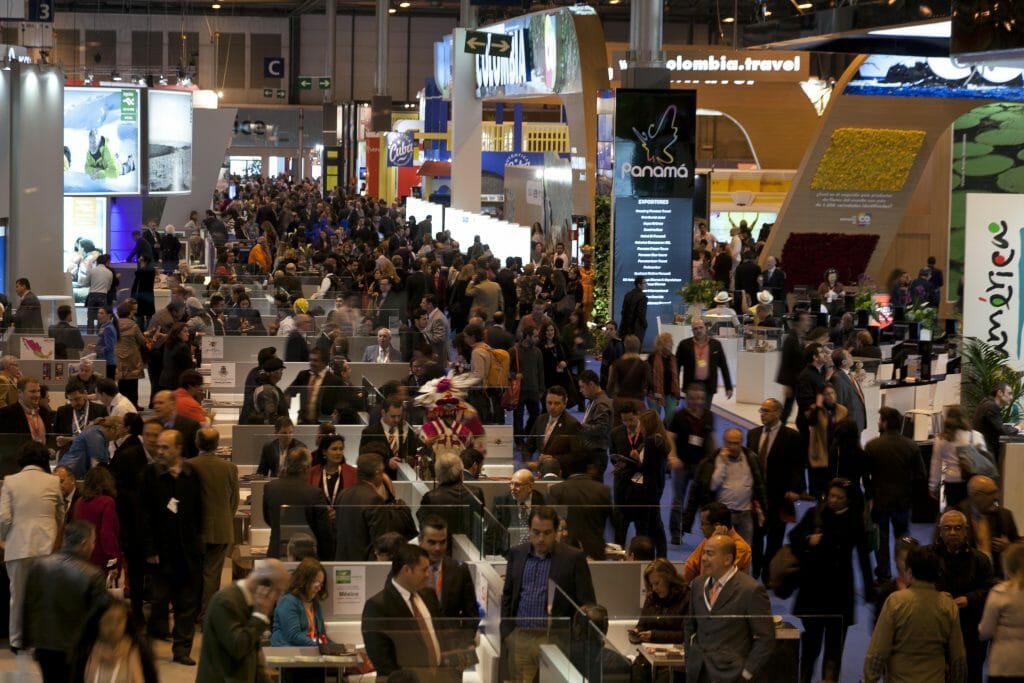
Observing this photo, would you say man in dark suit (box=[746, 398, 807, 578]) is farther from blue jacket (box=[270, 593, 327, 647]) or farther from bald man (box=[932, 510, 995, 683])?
blue jacket (box=[270, 593, 327, 647])

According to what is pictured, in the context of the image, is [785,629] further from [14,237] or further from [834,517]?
[14,237]

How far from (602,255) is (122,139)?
10464mm

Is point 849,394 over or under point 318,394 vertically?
over

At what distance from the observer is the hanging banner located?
11.7 m

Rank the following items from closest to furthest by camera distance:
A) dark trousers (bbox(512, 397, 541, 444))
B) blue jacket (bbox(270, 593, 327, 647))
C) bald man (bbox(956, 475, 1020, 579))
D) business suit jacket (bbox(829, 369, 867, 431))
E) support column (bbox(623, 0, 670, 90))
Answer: blue jacket (bbox(270, 593, 327, 647)), bald man (bbox(956, 475, 1020, 579)), business suit jacket (bbox(829, 369, 867, 431)), dark trousers (bbox(512, 397, 541, 444)), support column (bbox(623, 0, 670, 90))

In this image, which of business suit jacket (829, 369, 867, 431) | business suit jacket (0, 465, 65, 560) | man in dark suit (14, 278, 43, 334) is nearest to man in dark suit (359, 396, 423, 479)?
business suit jacket (0, 465, 65, 560)

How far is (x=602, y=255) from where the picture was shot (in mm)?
20641

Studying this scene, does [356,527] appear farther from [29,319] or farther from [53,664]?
[29,319]

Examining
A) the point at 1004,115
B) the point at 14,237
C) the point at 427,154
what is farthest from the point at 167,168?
the point at 1004,115

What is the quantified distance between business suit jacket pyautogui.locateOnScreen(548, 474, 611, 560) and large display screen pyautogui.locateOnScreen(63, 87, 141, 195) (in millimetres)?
19096

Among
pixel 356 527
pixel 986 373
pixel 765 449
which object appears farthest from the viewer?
pixel 986 373

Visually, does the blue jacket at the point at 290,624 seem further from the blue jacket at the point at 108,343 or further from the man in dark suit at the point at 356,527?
the blue jacket at the point at 108,343

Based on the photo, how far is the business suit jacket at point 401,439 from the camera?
962 centimetres

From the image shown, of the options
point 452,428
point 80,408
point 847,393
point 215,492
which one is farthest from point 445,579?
point 847,393
